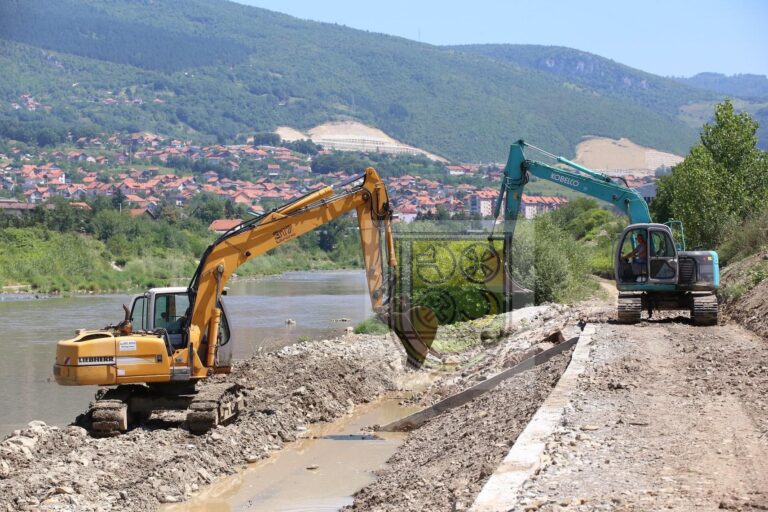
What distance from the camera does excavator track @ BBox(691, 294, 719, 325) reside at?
21.8m

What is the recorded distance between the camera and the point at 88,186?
576ft

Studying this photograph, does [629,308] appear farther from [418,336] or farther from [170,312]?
[170,312]

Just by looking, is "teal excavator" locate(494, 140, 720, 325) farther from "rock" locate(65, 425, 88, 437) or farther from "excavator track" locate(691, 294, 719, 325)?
"rock" locate(65, 425, 88, 437)

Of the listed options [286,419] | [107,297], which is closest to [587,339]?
[286,419]

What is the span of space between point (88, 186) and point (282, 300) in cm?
12925

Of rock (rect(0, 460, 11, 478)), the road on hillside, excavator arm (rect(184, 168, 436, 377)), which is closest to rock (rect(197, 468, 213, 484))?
excavator arm (rect(184, 168, 436, 377))

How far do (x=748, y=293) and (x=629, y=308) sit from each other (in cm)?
414

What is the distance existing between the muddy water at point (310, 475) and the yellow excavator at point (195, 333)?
56.1 inches

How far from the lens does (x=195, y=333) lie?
16203 millimetres

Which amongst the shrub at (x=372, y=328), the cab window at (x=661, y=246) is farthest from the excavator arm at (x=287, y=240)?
the shrub at (x=372, y=328)

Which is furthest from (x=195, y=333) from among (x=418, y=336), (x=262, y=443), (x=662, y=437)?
(x=418, y=336)

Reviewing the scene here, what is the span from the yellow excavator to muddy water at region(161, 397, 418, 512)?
142 cm

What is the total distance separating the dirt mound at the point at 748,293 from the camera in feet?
70.6

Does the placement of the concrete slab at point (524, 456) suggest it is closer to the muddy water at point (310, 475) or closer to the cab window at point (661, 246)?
the muddy water at point (310, 475)
